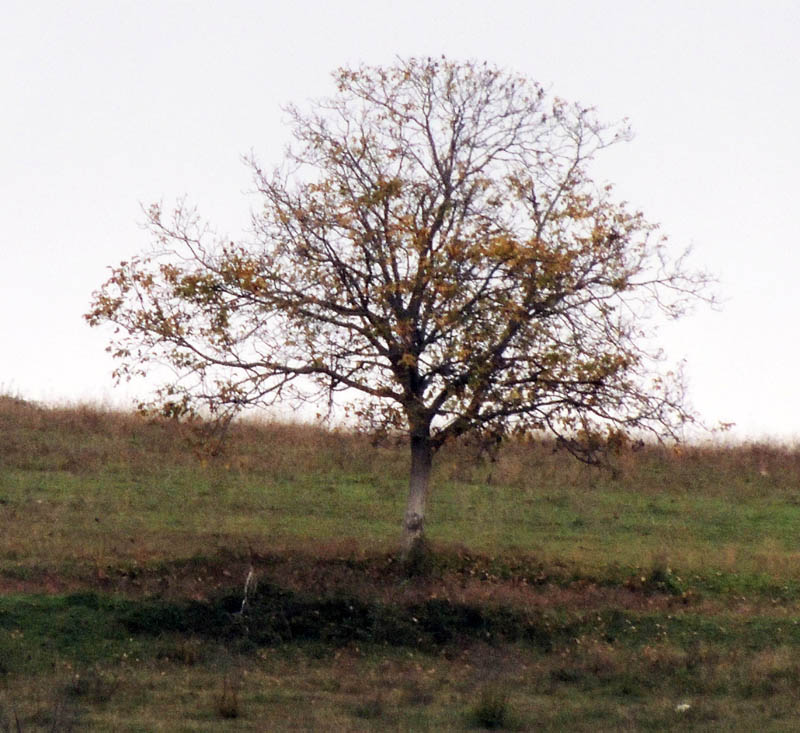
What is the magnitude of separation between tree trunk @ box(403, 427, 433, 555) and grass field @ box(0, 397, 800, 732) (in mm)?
570

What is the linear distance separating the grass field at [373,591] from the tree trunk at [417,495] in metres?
0.57

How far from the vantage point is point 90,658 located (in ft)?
45.4

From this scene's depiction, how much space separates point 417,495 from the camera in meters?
20.7

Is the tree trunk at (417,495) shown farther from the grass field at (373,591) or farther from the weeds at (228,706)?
the weeds at (228,706)

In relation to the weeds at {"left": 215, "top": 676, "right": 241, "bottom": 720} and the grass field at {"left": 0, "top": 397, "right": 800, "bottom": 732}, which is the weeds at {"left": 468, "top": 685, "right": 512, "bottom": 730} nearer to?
the grass field at {"left": 0, "top": 397, "right": 800, "bottom": 732}

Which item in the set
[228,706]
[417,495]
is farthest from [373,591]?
[228,706]

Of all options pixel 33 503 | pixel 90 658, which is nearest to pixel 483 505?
pixel 33 503

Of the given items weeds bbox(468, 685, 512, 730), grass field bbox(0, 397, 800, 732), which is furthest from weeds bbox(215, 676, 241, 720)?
weeds bbox(468, 685, 512, 730)

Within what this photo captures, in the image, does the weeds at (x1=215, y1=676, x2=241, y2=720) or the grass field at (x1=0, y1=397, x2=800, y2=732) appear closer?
the weeds at (x1=215, y1=676, x2=241, y2=720)

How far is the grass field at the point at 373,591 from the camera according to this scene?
11.7 metres

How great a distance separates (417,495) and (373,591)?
343 centimetres

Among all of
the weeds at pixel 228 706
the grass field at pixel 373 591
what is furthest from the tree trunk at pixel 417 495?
the weeds at pixel 228 706

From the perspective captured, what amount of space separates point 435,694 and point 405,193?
9582 mm

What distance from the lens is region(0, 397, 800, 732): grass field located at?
1166cm
